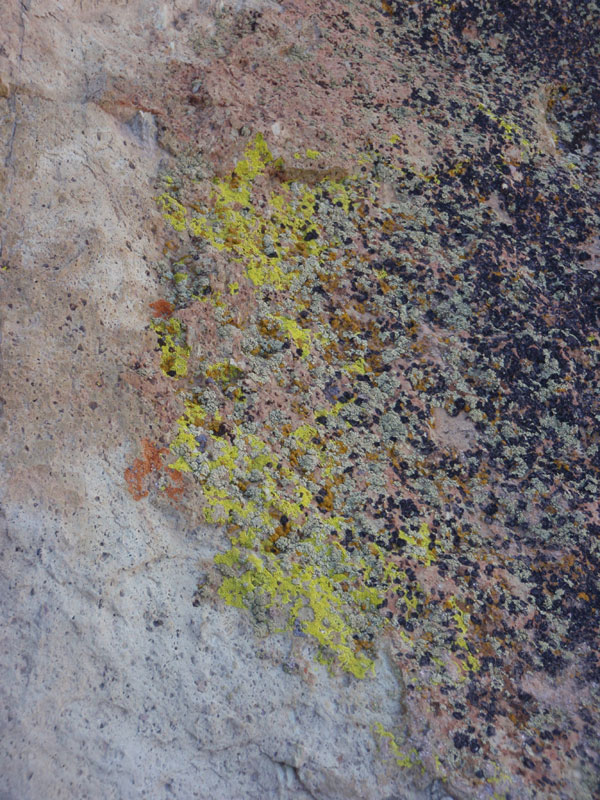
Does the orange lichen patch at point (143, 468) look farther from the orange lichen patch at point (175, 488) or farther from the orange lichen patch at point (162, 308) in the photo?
the orange lichen patch at point (162, 308)

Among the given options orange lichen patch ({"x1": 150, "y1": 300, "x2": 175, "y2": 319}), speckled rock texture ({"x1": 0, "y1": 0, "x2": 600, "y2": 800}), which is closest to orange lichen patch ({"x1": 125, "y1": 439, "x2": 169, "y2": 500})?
speckled rock texture ({"x1": 0, "y1": 0, "x2": 600, "y2": 800})

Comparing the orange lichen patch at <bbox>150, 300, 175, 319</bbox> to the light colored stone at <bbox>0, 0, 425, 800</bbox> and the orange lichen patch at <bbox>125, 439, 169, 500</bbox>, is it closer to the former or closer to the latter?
the light colored stone at <bbox>0, 0, 425, 800</bbox>

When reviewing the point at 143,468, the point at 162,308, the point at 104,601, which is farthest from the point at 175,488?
A: the point at 162,308

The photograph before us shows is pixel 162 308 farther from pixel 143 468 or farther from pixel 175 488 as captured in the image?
pixel 175 488

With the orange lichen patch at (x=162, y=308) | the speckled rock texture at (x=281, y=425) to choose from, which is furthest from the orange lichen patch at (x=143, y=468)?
the orange lichen patch at (x=162, y=308)

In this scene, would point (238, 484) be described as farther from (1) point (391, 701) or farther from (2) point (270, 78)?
(2) point (270, 78)

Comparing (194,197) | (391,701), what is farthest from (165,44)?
(391,701)
